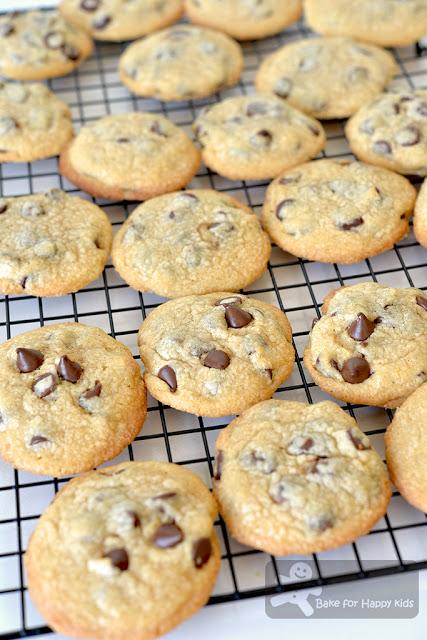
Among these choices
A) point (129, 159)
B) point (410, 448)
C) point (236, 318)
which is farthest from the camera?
point (129, 159)

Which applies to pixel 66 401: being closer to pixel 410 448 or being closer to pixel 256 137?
pixel 410 448

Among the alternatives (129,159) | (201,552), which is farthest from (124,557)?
(129,159)

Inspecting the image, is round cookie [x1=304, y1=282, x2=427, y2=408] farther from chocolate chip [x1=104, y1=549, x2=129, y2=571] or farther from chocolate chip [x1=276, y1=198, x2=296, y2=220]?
chocolate chip [x1=104, y1=549, x2=129, y2=571]

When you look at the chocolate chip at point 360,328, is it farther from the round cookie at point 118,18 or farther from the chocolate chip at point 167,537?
the round cookie at point 118,18

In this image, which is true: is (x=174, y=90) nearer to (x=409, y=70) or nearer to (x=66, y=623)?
(x=409, y=70)

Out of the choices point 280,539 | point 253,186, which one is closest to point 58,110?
point 253,186

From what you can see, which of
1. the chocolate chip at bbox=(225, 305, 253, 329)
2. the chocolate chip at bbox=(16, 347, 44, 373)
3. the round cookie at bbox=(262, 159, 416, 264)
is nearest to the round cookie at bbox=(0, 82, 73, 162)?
the round cookie at bbox=(262, 159, 416, 264)
